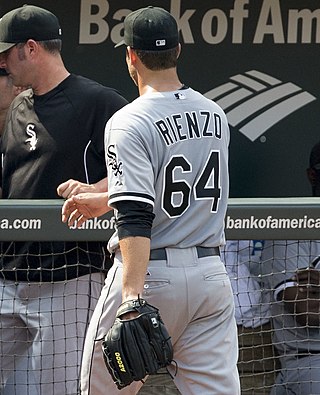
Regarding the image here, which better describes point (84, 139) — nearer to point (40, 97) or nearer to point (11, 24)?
point (40, 97)

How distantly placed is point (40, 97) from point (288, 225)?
43.2 inches

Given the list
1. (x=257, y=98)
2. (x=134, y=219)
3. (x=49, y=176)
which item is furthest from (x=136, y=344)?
(x=257, y=98)

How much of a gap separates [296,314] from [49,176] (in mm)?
1165

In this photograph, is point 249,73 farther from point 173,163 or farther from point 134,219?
point 134,219

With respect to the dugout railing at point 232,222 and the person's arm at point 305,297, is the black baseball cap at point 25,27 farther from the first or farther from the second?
the person's arm at point 305,297

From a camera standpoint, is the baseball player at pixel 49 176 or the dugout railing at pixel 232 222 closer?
the dugout railing at pixel 232 222

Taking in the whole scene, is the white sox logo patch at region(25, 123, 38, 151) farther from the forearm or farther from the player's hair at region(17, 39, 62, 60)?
the forearm

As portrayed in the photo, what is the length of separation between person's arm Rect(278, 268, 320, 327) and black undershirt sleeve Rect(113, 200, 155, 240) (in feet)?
4.32

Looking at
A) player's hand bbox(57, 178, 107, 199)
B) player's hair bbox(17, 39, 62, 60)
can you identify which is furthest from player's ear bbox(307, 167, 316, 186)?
player's hand bbox(57, 178, 107, 199)

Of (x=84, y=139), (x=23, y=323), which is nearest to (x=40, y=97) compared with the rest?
(x=84, y=139)

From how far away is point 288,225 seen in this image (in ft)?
13.6

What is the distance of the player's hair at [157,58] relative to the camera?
356 centimetres

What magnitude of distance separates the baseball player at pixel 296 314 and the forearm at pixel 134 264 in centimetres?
129

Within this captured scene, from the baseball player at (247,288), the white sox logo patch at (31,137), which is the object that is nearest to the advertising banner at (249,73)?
the baseball player at (247,288)
